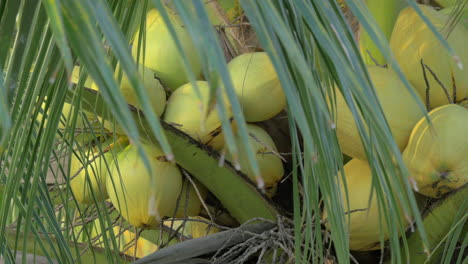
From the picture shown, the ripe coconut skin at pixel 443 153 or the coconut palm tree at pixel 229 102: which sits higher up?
the coconut palm tree at pixel 229 102

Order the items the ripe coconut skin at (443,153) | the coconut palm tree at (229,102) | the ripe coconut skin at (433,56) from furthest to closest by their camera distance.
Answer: the ripe coconut skin at (433,56) → the ripe coconut skin at (443,153) → the coconut palm tree at (229,102)

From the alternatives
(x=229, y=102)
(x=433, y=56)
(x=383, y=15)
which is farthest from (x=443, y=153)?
(x=229, y=102)

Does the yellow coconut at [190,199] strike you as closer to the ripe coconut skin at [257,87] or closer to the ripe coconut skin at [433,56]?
the ripe coconut skin at [257,87]

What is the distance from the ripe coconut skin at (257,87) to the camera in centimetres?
94

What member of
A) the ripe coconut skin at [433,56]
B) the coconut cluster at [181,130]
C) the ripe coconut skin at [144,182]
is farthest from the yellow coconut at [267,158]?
the ripe coconut skin at [433,56]

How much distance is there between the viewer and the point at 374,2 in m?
1.04

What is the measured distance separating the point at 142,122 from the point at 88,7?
0.56m

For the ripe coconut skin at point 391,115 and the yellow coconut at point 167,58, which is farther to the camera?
the yellow coconut at point 167,58

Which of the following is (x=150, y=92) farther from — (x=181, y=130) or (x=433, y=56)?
(x=433, y=56)

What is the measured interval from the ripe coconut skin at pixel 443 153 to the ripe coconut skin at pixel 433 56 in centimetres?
9

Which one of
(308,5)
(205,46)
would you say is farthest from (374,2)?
(205,46)

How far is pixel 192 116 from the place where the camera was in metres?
0.92

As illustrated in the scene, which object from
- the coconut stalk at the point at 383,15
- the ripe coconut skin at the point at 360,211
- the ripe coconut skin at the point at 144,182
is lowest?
the ripe coconut skin at the point at 360,211

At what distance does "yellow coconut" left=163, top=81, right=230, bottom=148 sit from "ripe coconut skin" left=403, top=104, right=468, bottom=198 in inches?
9.8
